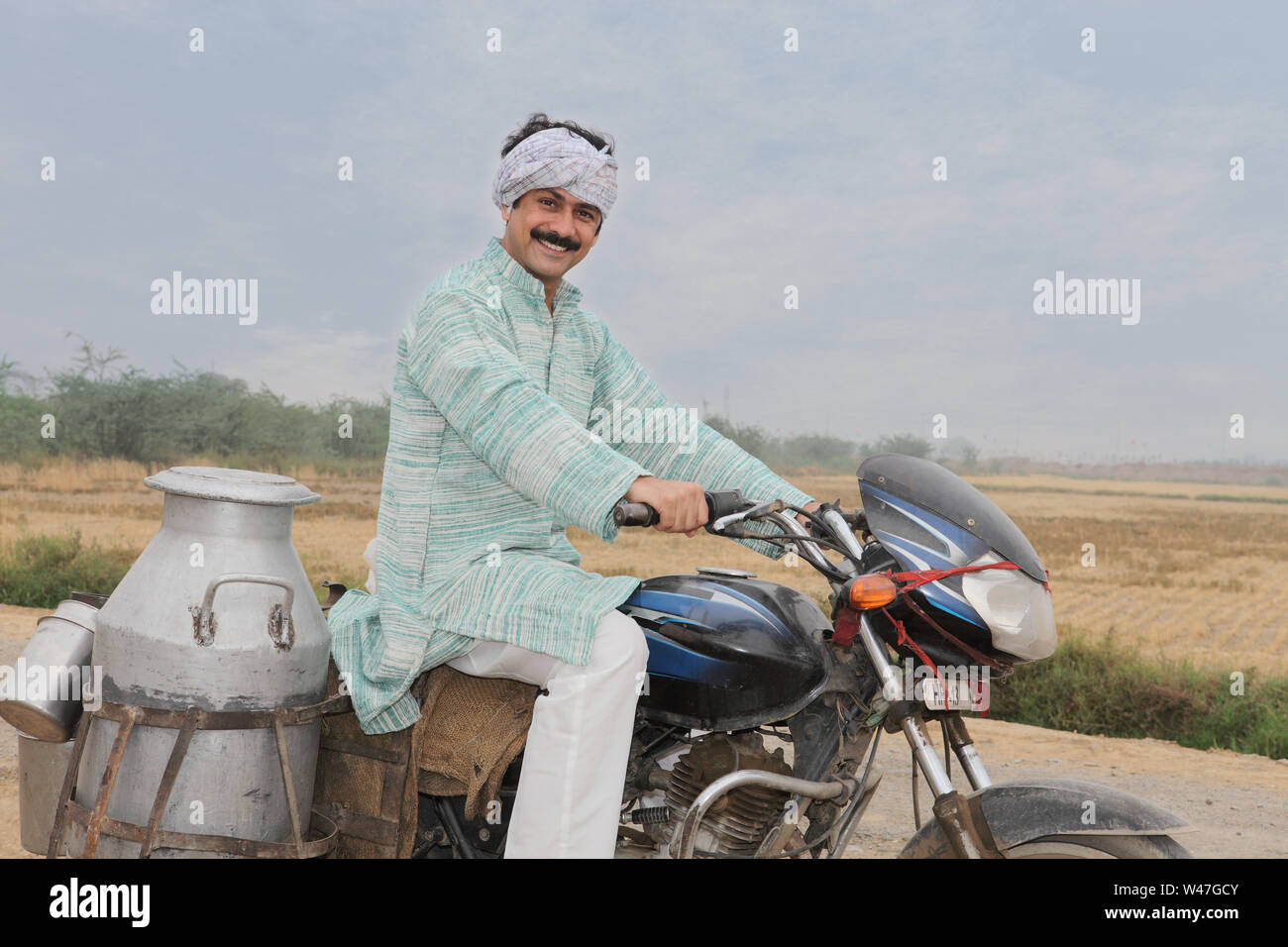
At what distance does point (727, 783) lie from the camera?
2496mm

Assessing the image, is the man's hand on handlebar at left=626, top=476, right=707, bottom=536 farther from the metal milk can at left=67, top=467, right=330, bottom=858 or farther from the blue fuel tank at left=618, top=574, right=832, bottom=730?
the metal milk can at left=67, top=467, right=330, bottom=858

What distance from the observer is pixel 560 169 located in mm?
3062

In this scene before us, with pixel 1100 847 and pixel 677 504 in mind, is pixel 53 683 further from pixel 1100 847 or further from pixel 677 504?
pixel 1100 847

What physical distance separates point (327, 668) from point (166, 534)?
59cm

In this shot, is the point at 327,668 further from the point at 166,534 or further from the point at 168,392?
the point at 168,392

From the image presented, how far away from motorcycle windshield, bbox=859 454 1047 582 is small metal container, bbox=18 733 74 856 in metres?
2.35

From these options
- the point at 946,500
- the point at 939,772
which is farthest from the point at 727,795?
the point at 946,500

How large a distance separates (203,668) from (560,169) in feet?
5.59

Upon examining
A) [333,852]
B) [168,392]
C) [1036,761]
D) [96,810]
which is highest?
[168,392]

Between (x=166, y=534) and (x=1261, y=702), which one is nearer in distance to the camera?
(x=166, y=534)

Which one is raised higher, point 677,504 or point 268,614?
point 677,504

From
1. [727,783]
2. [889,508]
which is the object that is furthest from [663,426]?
[727,783]

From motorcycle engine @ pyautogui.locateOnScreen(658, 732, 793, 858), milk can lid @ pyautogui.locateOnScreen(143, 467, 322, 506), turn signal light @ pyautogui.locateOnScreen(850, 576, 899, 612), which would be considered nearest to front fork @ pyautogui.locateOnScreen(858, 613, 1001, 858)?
turn signal light @ pyautogui.locateOnScreen(850, 576, 899, 612)

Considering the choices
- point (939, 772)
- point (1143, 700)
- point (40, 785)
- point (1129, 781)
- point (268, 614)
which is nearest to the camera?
point (939, 772)
